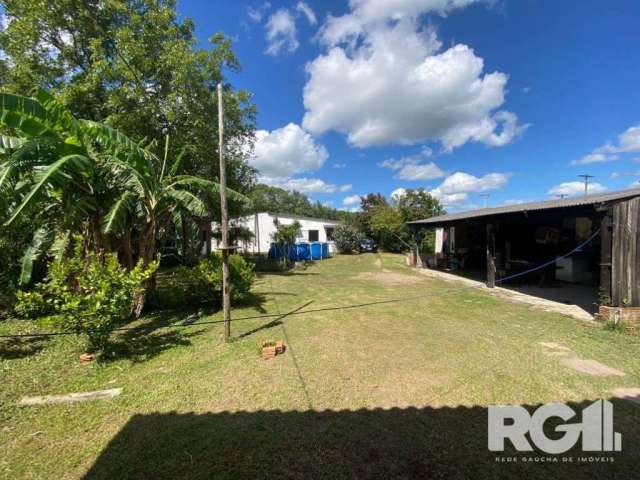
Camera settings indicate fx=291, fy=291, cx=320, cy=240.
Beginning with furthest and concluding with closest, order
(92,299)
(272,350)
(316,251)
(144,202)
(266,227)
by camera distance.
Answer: (266,227) → (316,251) → (144,202) → (272,350) → (92,299)

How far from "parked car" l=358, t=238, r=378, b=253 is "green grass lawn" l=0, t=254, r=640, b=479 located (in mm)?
20302

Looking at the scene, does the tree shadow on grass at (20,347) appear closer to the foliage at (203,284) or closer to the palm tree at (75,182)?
the palm tree at (75,182)

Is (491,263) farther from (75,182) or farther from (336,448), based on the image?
(75,182)

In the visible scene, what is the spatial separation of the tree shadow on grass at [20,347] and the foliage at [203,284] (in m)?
2.30

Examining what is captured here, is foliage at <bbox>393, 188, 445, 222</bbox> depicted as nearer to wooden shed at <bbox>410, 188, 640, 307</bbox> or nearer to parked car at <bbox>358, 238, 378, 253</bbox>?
parked car at <bbox>358, 238, 378, 253</bbox>

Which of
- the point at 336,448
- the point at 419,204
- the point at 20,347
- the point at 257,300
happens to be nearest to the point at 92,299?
the point at 20,347

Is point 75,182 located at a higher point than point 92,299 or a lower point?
higher

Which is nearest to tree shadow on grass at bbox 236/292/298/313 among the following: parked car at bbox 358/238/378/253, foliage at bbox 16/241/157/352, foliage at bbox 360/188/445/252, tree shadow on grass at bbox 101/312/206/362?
tree shadow on grass at bbox 101/312/206/362

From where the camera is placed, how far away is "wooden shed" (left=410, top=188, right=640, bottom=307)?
5.72m

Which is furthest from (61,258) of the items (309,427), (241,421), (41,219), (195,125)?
(195,125)

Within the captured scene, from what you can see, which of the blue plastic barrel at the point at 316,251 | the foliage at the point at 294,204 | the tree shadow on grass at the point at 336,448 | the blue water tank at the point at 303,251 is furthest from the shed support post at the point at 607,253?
the foliage at the point at 294,204

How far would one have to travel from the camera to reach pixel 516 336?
17.6 feet

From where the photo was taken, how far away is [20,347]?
197 inches

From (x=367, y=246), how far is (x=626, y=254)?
21.2 meters
